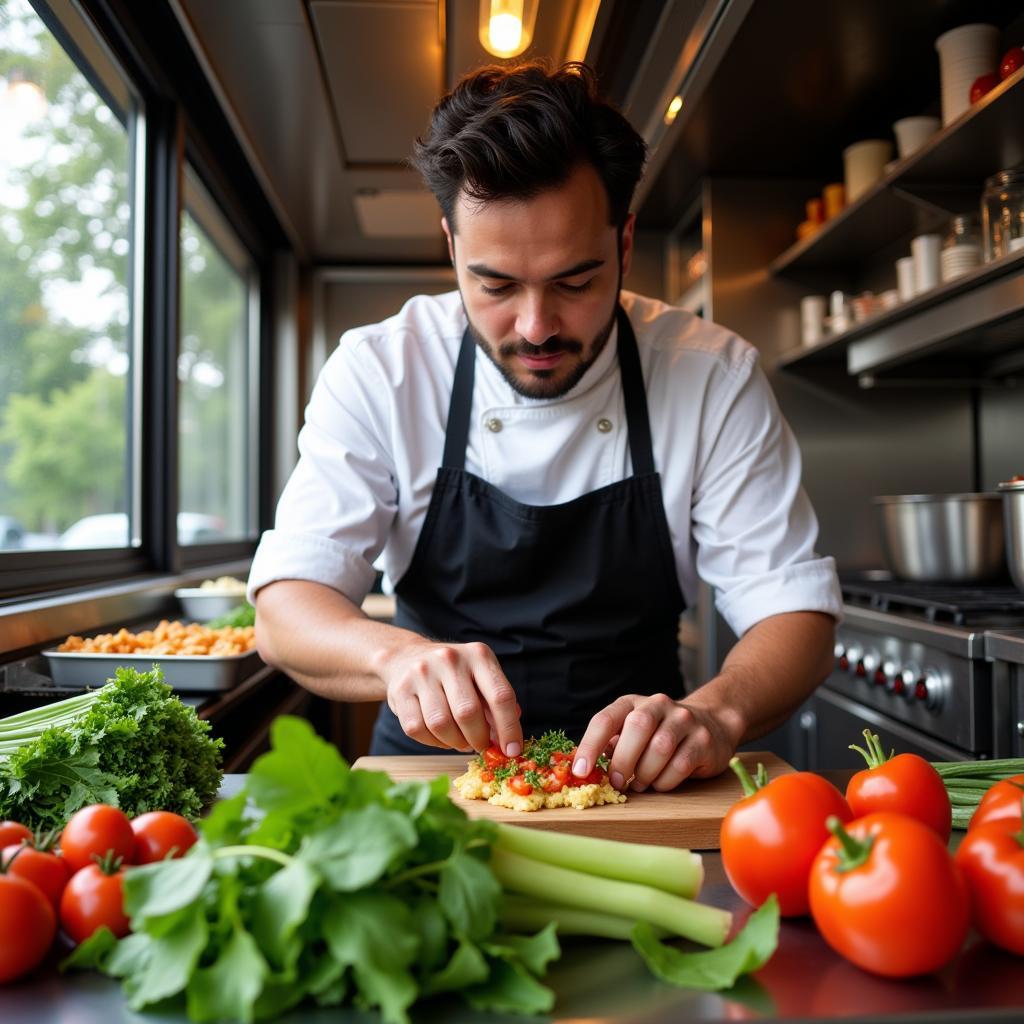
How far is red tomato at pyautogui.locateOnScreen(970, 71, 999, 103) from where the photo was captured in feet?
7.65

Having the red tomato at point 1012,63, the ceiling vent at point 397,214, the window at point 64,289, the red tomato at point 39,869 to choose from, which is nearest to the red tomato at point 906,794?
the red tomato at point 39,869

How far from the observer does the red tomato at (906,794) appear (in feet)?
3.02

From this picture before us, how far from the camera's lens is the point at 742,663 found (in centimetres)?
156

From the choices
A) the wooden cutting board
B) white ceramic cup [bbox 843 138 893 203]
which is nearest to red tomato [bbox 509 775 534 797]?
the wooden cutting board

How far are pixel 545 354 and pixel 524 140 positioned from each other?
0.33m

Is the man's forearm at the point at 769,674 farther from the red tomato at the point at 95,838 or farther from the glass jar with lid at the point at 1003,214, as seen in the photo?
the glass jar with lid at the point at 1003,214

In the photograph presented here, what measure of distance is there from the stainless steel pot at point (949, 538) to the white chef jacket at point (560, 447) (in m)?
0.93

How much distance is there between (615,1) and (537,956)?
2.31 meters

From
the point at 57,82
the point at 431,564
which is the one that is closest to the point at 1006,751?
the point at 431,564

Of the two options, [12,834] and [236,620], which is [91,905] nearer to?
[12,834]

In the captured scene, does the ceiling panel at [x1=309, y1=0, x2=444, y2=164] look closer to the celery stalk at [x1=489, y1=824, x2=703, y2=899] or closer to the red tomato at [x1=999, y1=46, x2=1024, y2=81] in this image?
the red tomato at [x1=999, y1=46, x2=1024, y2=81]

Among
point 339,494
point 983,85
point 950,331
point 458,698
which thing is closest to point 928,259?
point 950,331

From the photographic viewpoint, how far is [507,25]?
244 centimetres

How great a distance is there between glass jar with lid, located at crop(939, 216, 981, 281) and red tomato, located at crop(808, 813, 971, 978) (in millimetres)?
2144
